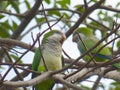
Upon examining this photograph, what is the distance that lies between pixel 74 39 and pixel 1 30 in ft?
2.84

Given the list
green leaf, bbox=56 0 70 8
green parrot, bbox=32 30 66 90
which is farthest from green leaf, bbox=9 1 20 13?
green parrot, bbox=32 30 66 90

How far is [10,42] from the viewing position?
321 centimetres

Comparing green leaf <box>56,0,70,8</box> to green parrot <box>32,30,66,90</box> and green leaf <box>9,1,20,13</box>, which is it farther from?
green parrot <box>32,30,66,90</box>

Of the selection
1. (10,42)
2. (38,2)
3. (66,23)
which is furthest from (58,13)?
(10,42)

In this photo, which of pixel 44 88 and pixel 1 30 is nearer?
pixel 44 88

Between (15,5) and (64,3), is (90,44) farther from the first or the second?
(15,5)

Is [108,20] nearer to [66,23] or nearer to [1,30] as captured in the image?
[66,23]

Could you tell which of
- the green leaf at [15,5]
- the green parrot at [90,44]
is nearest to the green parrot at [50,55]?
the green parrot at [90,44]

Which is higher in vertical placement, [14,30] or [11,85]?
[14,30]

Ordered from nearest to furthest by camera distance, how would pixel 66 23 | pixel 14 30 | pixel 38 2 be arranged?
1. pixel 38 2
2. pixel 14 30
3. pixel 66 23

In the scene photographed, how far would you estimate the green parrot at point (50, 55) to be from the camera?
298 centimetres

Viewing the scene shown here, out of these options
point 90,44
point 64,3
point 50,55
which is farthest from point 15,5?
point 50,55

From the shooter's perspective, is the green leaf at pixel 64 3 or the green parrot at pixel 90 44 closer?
the green parrot at pixel 90 44

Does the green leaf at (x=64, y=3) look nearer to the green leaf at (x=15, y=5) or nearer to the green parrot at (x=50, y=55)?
the green leaf at (x=15, y=5)
